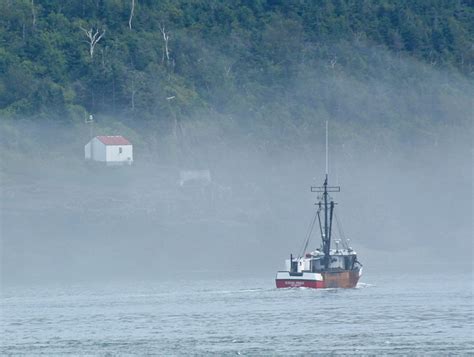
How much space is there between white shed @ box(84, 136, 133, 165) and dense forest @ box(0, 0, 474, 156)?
14.3 ft

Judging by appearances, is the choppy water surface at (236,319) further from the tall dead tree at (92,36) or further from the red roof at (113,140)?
the tall dead tree at (92,36)

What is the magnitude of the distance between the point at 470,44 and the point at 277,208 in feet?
157

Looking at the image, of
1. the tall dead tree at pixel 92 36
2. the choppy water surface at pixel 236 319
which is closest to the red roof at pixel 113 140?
the tall dead tree at pixel 92 36

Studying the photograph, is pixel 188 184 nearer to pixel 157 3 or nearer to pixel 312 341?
pixel 157 3

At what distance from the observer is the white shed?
120 metres

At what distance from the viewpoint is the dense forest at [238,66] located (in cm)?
13100

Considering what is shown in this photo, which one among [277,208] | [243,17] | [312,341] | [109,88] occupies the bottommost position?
[312,341]

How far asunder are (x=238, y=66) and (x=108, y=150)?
94.1 ft

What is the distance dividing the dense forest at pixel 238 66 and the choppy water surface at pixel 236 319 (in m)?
40.0

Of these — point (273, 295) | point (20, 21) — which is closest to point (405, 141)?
point (20, 21)

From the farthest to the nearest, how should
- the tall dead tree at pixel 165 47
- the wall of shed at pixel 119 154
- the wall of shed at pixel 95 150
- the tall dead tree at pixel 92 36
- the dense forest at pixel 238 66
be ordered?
the tall dead tree at pixel 165 47 → the tall dead tree at pixel 92 36 → the dense forest at pixel 238 66 → the wall of shed at pixel 95 150 → the wall of shed at pixel 119 154

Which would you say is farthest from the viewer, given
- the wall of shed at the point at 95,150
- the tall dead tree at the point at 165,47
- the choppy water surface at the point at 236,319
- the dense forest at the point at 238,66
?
the tall dead tree at the point at 165,47

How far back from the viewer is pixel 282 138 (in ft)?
433

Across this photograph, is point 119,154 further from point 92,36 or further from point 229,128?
point 92,36
